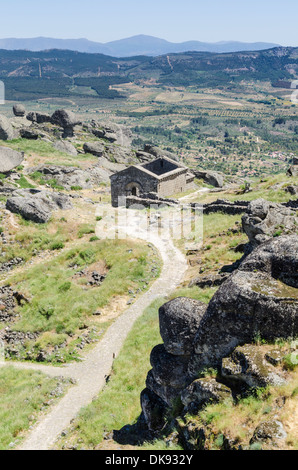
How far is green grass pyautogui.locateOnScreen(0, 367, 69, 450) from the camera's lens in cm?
1247

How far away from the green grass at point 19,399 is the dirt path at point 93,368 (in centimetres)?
47

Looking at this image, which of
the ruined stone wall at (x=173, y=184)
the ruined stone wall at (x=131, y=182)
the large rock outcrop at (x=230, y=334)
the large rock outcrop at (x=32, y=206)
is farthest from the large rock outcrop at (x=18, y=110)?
the large rock outcrop at (x=230, y=334)

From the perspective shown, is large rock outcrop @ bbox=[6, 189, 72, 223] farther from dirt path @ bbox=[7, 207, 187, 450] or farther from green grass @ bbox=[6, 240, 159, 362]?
dirt path @ bbox=[7, 207, 187, 450]

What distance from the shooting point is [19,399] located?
1410cm

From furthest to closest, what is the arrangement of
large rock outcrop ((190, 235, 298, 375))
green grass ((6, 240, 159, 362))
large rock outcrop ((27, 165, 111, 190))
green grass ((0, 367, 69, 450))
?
1. large rock outcrop ((27, 165, 111, 190))
2. green grass ((6, 240, 159, 362))
3. green grass ((0, 367, 69, 450))
4. large rock outcrop ((190, 235, 298, 375))

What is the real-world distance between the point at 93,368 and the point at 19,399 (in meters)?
3.27

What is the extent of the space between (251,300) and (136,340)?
377 inches

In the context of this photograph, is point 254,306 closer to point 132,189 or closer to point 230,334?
point 230,334

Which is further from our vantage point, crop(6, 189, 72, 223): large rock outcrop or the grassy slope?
crop(6, 189, 72, 223): large rock outcrop

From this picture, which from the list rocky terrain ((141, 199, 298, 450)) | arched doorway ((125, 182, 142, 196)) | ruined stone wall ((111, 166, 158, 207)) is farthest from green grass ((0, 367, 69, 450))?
arched doorway ((125, 182, 142, 196))

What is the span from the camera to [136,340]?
16.8 metres

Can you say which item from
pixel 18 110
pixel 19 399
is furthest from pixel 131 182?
pixel 18 110

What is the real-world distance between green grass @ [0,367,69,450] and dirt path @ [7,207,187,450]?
18.4 inches

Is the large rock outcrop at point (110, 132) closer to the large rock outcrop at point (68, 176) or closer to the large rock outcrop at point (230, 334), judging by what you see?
the large rock outcrop at point (68, 176)
